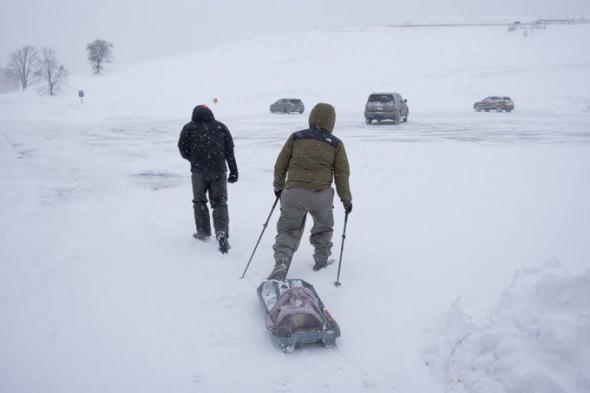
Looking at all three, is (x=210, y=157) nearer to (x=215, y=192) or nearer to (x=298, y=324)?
(x=215, y=192)

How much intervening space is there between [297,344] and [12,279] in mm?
3411

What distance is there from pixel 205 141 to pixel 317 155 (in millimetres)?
1734

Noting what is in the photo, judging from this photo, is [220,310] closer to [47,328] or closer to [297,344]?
[297,344]

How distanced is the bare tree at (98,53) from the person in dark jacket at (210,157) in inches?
2303

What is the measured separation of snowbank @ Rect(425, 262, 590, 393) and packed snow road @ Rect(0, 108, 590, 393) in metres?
0.23

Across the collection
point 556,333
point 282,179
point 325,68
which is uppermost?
point 325,68

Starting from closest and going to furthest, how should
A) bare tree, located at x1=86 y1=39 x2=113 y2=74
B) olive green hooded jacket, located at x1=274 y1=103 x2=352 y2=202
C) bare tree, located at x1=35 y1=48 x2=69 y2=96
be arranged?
olive green hooded jacket, located at x1=274 y1=103 x2=352 y2=202, bare tree, located at x1=35 y1=48 x2=69 y2=96, bare tree, located at x1=86 y1=39 x2=113 y2=74

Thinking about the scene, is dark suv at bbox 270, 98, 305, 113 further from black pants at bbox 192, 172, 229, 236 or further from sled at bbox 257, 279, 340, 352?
sled at bbox 257, 279, 340, 352

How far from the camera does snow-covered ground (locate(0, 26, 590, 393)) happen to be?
3334 mm

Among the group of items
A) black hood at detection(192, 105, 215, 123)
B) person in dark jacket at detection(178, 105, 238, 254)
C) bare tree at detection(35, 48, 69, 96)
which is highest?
bare tree at detection(35, 48, 69, 96)

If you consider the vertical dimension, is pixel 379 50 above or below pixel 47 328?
above

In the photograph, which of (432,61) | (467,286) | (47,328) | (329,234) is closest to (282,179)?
(329,234)

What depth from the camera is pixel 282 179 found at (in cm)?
502

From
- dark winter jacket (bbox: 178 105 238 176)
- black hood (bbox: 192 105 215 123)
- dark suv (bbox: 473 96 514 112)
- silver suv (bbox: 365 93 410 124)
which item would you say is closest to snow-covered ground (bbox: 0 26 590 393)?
dark winter jacket (bbox: 178 105 238 176)
